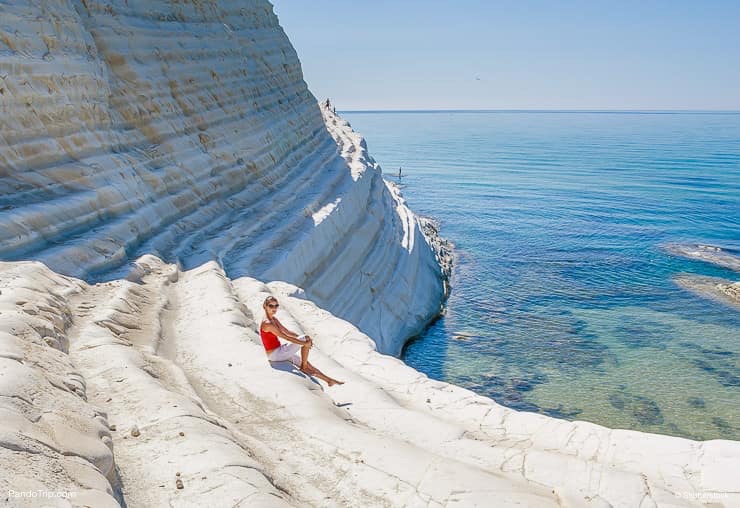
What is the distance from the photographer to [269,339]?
6.59 metres

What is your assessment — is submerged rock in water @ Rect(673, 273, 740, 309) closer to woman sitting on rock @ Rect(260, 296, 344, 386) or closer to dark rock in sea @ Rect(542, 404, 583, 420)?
dark rock in sea @ Rect(542, 404, 583, 420)

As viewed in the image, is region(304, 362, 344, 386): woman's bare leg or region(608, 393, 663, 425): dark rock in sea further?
region(608, 393, 663, 425): dark rock in sea

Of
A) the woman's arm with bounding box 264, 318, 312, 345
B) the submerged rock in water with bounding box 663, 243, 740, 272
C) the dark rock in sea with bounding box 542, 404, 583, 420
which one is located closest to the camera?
the woman's arm with bounding box 264, 318, 312, 345

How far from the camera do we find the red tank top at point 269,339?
21.5 ft

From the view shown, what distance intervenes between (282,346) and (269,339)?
197 mm

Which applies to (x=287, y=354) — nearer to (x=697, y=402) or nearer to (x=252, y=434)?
(x=252, y=434)

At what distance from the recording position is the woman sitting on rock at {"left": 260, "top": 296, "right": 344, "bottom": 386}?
21.5ft

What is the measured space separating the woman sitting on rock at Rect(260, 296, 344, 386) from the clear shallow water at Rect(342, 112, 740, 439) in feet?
24.2

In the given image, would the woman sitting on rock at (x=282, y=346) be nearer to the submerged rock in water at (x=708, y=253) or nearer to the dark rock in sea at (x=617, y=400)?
the dark rock in sea at (x=617, y=400)

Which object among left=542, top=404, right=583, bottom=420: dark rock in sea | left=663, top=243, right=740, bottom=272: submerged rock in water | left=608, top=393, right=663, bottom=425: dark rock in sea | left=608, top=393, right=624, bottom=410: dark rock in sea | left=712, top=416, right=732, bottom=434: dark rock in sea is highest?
left=663, top=243, right=740, bottom=272: submerged rock in water

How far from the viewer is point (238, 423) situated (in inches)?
215

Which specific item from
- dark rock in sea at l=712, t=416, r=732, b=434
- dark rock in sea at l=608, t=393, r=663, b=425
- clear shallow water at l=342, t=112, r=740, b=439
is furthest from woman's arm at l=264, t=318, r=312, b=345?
dark rock in sea at l=712, t=416, r=732, b=434

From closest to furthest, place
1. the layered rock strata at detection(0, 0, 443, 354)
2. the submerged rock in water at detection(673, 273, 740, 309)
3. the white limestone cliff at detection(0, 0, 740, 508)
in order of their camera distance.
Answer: the white limestone cliff at detection(0, 0, 740, 508) < the layered rock strata at detection(0, 0, 443, 354) < the submerged rock in water at detection(673, 273, 740, 309)

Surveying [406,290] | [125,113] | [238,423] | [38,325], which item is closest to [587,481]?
[238,423]
